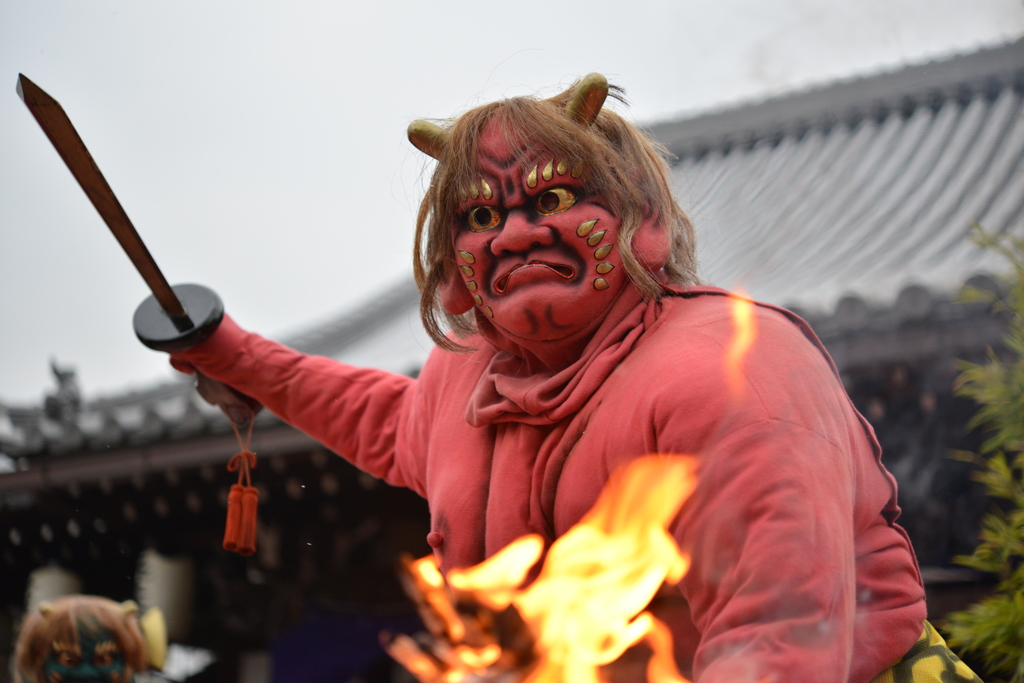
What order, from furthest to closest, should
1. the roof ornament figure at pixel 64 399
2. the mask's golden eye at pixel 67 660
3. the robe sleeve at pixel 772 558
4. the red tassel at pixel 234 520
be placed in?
the roof ornament figure at pixel 64 399, the mask's golden eye at pixel 67 660, the red tassel at pixel 234 520, the robe sleeve at pixel 772 558

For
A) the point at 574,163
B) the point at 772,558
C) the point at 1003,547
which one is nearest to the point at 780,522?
the point at 772,558

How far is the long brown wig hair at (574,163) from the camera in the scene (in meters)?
1.33

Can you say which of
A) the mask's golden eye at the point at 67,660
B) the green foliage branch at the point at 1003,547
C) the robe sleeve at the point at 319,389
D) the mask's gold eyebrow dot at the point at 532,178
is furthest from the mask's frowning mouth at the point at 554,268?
the mask's golden eye at the point at 67,660


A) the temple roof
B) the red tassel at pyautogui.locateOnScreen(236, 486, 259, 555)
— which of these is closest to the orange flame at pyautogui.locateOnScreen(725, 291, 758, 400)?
the red tassel at pyautogui.locateOnScreen(236, 486, 259, 555)

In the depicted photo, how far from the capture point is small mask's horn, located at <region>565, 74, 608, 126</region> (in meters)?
1.34

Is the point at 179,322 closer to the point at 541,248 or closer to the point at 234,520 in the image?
the point at 234,520

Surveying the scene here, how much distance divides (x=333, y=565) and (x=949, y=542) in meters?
1.97

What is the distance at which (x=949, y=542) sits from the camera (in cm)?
256

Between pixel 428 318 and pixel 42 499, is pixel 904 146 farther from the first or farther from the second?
pixel 42 499

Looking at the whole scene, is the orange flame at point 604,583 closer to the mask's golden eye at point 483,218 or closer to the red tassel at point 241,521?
the mask's golden eye at point 483,218

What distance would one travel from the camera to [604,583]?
1.19 meters

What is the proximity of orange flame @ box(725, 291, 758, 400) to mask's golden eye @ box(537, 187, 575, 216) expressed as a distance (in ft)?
0.98

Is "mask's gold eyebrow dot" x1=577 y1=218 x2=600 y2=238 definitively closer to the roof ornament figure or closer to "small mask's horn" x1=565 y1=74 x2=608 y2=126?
"small mask's horn" x1=565 y1=74 x2=608 y2=126

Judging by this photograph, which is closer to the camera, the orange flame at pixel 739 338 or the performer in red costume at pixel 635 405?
the performer in red costume at pixel 635 405
